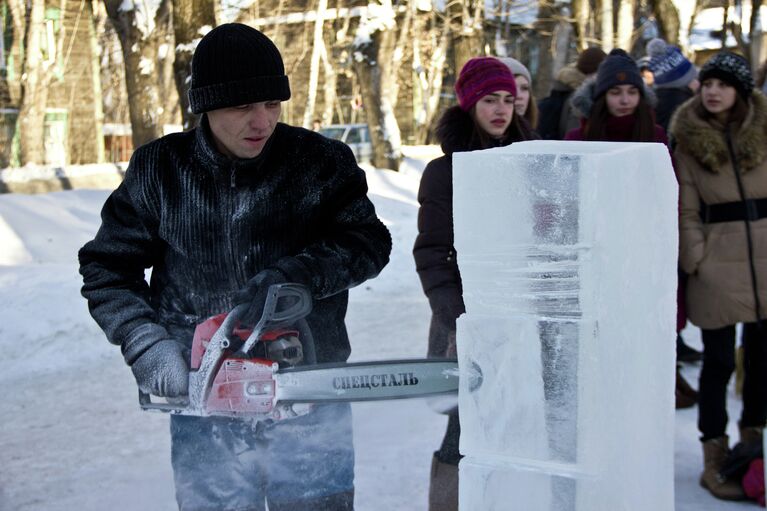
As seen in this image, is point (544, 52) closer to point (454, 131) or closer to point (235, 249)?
point (454, 131)

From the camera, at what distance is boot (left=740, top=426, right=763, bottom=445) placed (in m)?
4.20

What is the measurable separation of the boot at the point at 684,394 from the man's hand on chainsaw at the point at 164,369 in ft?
11.0

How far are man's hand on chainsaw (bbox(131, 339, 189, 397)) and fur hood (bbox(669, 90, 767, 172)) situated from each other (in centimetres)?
250

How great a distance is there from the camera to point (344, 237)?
105 inches

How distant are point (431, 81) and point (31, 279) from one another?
21.1m

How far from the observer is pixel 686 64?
262 inches

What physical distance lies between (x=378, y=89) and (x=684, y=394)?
1302 cm

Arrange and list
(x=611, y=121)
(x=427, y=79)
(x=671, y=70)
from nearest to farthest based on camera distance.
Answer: (x=611, y=121), (x=671, y=70), (x=427, y=79)

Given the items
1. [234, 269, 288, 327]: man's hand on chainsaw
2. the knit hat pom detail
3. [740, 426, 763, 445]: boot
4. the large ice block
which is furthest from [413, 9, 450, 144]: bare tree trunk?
the large ice block

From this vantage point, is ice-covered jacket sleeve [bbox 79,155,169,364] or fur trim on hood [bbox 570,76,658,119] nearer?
ice-covered jacket sleeve [bbox 79,155,169,364]

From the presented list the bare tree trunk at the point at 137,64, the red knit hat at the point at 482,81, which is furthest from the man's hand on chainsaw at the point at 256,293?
the bare tree trunk at the point at 137,64

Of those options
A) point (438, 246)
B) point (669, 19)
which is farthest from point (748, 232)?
point (669, 19)

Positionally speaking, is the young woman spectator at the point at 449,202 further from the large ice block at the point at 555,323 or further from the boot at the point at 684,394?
the boot at the point at 684,394

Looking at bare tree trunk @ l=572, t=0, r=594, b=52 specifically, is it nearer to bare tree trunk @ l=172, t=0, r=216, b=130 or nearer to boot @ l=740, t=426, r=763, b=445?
bare tree trunk @ l=172, t=0, r=216, b=130
